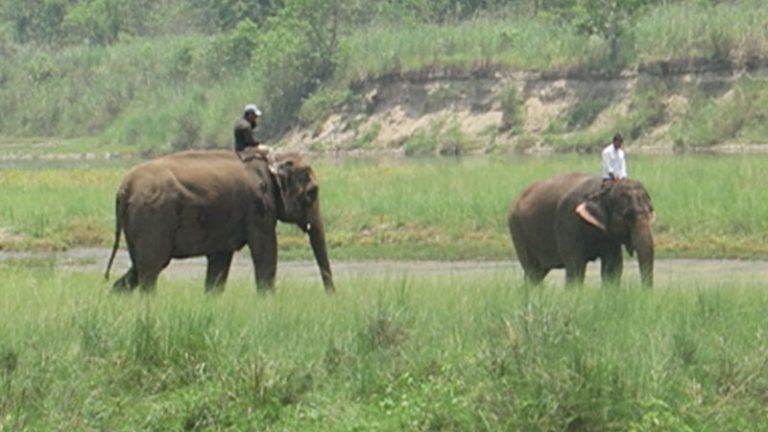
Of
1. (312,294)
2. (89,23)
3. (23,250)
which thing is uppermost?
(312,294)

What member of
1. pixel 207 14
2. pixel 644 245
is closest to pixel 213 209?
pixel 644 245

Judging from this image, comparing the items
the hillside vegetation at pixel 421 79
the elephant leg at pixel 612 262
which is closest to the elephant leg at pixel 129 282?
the elephant leg at pixel 612 262

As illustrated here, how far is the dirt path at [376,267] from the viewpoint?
2395 cm

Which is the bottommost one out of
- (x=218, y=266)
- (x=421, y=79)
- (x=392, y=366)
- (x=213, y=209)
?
(x=421, y=79)

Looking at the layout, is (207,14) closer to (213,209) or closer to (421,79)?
(421,79)

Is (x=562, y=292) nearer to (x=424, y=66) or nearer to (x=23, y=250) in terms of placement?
(x=23, y=250)

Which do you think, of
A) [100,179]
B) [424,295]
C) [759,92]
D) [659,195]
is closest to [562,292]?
[424,295]

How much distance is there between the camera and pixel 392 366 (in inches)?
514

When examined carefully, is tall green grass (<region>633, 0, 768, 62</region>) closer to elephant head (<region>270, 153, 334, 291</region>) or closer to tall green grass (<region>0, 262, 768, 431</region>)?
elephant head (<region>270, 153, 334, 291</region>)

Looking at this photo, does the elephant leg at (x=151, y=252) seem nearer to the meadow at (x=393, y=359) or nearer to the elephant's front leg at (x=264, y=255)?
the elephant's front leg at (x=264, y=255)

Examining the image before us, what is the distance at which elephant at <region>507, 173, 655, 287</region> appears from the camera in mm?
18812

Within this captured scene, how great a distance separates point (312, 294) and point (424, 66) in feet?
167

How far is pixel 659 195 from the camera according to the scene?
30.9m

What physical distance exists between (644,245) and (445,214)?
1251cm
